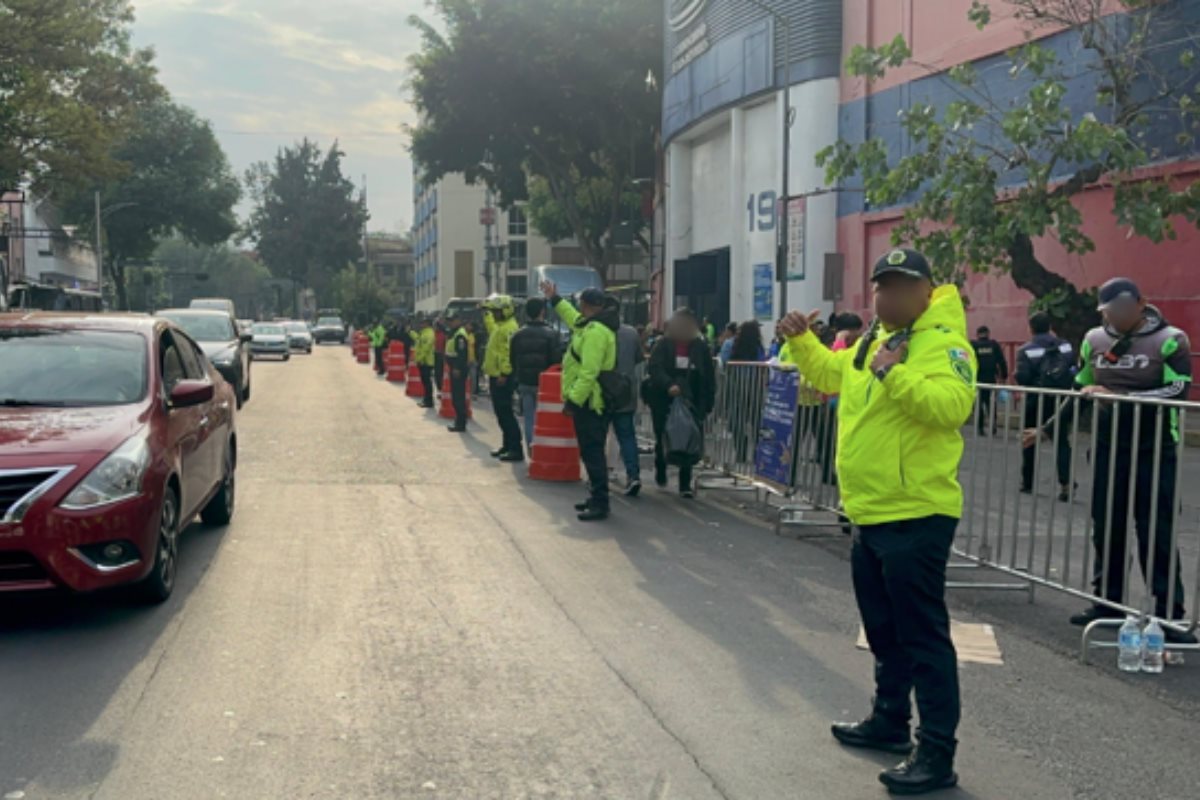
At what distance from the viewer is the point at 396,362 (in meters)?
34.1

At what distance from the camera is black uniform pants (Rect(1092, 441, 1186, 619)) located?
6.43 m

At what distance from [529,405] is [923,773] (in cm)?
993

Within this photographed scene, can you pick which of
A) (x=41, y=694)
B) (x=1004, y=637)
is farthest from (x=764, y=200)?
(x=41, y=694)

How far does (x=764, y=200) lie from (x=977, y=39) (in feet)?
29.3

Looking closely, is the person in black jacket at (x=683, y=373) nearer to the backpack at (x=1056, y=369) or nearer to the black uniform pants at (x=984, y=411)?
the backpack at (x=1056, y=369)

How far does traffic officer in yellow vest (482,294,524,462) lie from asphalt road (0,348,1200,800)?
5.16 meters

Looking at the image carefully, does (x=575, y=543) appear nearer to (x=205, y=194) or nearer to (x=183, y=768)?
(x=183, y=768)

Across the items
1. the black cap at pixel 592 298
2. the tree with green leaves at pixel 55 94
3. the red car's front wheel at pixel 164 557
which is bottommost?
the red car's front wheel at pixel 164 557

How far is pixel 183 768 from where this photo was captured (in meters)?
4.49

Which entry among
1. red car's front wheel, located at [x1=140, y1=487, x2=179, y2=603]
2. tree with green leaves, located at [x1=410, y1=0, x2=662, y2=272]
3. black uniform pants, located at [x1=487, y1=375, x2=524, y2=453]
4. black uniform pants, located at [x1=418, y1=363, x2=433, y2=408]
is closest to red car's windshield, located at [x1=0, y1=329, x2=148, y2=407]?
red car's front wheel, located at [x1=140, y1=487, x2=179, y2=603]

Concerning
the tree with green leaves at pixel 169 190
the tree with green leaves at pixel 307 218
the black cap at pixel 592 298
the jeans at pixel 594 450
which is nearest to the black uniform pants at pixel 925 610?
the jeans at pixel 594 450

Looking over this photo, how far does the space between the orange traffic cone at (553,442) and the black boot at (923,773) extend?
330 inches

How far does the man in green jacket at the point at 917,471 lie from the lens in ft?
14.4

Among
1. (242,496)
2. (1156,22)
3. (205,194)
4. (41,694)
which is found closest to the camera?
(41,694)
